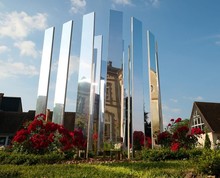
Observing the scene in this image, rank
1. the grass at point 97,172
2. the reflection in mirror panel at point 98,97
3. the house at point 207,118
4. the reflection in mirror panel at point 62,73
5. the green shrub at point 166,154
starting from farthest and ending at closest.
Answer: the house at point 207,118 < the reflection in mirror panel at point 62,73 < the reflection in mirror panel at point 98,97 < the green shrub at point 166,154 < the grass at point 97,172

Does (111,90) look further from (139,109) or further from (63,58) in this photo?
(63,58)

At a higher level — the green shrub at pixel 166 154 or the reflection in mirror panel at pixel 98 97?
the reflection in mirror panel at pixel 98 97

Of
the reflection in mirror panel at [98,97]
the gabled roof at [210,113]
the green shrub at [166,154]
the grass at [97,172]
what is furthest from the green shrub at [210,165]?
the gabled roof at [210,113]

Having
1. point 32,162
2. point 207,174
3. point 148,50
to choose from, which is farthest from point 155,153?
point 148,50

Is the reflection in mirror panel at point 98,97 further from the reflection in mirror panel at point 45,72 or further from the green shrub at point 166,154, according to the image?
the reflection in mirror panel at point 45,72

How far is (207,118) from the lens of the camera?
22.7 metres

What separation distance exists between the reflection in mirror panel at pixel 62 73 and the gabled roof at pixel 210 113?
16866 mm

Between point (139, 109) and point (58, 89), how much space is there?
12.3ft

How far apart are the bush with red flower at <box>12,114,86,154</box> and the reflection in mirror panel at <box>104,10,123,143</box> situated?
1282 millimetres

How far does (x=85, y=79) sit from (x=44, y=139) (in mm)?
3109

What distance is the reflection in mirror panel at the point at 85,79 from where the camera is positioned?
9.34 m

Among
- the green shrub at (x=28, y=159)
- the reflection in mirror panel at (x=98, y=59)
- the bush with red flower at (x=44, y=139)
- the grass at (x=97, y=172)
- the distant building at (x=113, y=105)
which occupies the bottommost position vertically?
the grass at (x=97, y=172)

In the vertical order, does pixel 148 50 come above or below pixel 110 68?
above

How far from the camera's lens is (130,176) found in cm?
449
